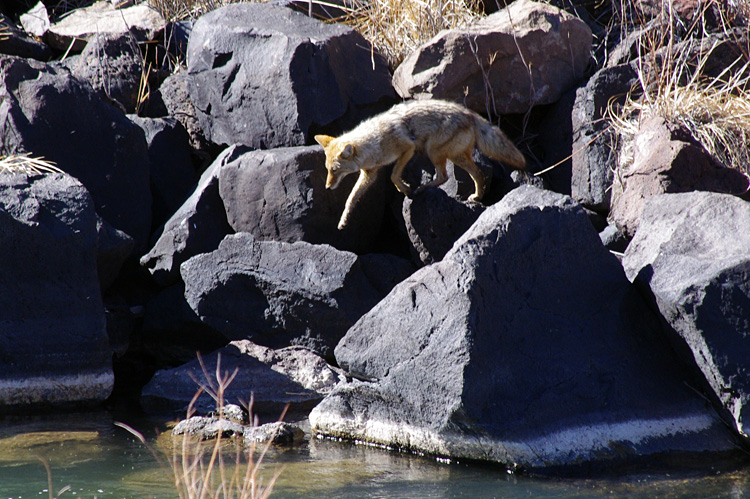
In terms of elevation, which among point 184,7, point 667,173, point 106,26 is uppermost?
point 184,7

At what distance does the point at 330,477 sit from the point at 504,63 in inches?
189

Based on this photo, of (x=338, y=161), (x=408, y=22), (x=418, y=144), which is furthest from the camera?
(x=408, y=22)

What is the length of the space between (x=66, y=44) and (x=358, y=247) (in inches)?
202

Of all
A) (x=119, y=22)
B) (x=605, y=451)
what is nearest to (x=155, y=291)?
(x=119, y=22)

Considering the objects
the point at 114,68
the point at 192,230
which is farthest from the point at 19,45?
the point at 192,230

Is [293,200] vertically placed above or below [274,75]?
below

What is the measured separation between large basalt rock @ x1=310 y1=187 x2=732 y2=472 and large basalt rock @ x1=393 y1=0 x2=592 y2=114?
282 centimetres

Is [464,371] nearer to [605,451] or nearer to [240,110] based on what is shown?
[605,451]

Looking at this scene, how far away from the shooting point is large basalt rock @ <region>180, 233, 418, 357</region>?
6.88 meters

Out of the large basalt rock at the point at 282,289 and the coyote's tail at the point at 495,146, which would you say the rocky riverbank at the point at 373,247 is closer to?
the large basalt rock at the point at 282,289

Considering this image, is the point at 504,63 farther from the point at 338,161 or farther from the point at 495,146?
the point at 338,161

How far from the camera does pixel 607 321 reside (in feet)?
17.7

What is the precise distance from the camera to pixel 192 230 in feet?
25.1

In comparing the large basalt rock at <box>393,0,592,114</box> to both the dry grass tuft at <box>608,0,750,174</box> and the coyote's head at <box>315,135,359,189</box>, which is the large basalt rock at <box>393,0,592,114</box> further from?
the coyote's head at <box>315,135,359,189</box>
